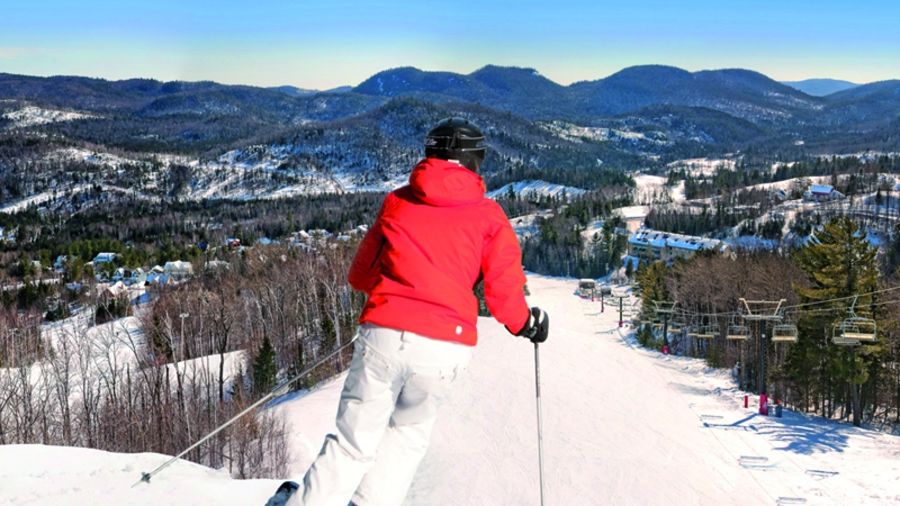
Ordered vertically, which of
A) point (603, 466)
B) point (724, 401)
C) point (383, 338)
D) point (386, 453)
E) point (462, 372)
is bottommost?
point (724, 401)

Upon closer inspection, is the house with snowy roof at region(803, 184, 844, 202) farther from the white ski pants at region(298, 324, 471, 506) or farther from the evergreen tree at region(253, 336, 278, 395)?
the white ski pants at region(298, 324, 471, 506)

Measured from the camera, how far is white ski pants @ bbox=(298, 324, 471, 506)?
3.98m

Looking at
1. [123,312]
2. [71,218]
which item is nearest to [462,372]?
[123,312]

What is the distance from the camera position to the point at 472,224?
4059 mm

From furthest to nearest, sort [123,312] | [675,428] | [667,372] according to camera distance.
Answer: [123,312], [667,372], [675,428]

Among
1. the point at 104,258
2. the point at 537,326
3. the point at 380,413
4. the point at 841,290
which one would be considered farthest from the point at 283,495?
the point at 104,258

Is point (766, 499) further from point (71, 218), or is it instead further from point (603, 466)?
point (71, 218)

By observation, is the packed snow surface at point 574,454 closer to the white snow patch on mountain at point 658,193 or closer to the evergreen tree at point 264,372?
the evergreen tree at point 264,372

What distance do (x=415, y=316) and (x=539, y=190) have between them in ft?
613

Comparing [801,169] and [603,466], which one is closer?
[603,466]

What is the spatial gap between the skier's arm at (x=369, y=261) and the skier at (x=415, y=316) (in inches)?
3.1

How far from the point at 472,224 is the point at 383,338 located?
2.80 ft

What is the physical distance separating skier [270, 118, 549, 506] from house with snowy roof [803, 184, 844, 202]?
521 ft

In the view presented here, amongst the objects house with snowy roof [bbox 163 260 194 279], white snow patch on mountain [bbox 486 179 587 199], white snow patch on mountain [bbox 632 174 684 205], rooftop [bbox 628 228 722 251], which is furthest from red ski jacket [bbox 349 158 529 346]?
white snow patch on mountain [bbox 486 179 587 199]
